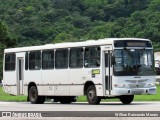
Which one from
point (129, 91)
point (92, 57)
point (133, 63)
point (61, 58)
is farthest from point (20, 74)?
point (129, 91)

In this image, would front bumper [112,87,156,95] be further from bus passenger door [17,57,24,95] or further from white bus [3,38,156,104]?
bus passenger door [17,57,24,95]

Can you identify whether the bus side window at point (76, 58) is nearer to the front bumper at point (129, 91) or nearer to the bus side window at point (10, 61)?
the front bumper at point (129, 91)

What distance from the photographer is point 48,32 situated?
A: 119 meters

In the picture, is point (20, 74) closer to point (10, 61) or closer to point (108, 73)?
point (10, 61)

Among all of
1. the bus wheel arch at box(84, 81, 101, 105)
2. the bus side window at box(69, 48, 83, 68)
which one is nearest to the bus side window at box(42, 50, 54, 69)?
the bus side window at box(69, 48, 83, 68)

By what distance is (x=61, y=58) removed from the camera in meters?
32.2

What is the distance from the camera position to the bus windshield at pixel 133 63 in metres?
28.9

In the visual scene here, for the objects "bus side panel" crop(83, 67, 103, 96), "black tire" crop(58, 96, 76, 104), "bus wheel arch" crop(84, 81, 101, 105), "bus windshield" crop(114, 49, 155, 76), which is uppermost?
"bus windshield" crop(114, 49, 155, 76)

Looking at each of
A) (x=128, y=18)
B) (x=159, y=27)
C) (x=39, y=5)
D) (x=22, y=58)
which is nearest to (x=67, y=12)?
(x=39, y=5)

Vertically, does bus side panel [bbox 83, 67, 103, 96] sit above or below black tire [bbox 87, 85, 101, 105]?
above

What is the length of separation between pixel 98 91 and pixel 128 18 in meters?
96.8

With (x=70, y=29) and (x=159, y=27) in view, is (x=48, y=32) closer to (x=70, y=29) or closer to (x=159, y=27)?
(x=70, y=29)

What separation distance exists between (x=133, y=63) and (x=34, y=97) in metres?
6.81

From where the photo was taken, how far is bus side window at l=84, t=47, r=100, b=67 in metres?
29.6
